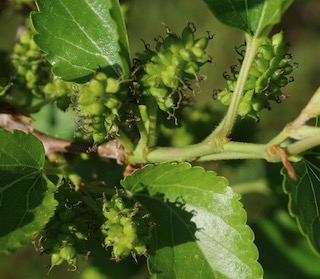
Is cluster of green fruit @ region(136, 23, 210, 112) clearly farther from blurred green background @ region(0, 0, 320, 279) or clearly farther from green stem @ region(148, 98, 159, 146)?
blurred green background @ region(0, 0, 320, 279)

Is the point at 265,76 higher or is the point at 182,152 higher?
the point at 265,76

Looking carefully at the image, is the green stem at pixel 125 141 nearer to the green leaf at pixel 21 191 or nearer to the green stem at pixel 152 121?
the green stem at pixel 152 121

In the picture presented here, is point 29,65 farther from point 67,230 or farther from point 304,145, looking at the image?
point 304,145

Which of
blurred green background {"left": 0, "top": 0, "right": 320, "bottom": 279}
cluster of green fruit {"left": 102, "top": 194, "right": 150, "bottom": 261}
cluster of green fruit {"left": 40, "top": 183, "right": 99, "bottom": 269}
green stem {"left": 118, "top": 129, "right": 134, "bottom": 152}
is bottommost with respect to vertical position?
blurred green background {"left": 0, "top": 0, "right": 320, "bottom": 279}

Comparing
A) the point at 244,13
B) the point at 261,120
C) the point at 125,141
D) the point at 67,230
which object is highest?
the point at 244,13

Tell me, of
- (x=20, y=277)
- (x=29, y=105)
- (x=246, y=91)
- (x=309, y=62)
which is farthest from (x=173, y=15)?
(x=246, y=91)

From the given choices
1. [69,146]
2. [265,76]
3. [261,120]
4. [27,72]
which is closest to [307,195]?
[265,76]

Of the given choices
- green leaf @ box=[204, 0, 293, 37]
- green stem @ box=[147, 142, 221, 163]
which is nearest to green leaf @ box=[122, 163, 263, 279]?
green stem @ box=[147, 142, 221, 163]
